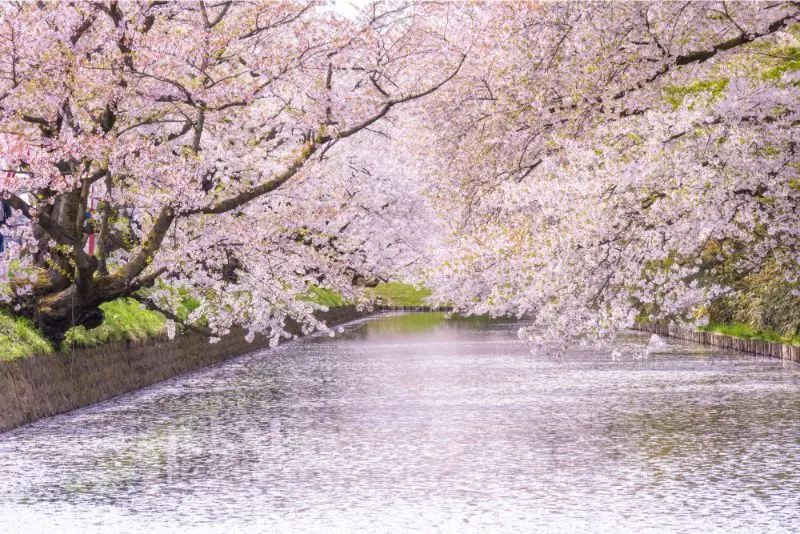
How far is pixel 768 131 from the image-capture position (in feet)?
55.0

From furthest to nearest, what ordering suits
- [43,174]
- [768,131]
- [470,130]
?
[470,130]
[43,174]
[768,131]

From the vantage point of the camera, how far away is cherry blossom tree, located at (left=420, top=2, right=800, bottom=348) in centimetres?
1514

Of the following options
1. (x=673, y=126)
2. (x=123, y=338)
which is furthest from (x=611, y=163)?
(x=123, y=338)

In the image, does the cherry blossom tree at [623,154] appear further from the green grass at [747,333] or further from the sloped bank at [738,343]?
the green grass at [747,333]

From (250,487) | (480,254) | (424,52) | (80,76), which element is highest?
(424,52)

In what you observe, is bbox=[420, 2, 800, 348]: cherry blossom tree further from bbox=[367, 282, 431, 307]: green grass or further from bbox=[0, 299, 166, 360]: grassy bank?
bbox=[367, 282, 431, 307]: green grass

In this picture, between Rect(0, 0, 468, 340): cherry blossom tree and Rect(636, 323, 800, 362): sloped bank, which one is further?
Rect(636, 323, 800, 362): sloped bank

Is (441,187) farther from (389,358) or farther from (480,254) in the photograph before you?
(389,358)

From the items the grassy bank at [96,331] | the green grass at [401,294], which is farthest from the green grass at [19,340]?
the green grass at [401,294]

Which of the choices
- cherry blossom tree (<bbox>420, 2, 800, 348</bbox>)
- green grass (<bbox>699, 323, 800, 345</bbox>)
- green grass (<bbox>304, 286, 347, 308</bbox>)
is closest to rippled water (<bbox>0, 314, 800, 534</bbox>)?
cherry blossom tree (<bbox>420, 2, 800, 348</bbox>)

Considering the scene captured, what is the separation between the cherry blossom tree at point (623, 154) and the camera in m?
15.1

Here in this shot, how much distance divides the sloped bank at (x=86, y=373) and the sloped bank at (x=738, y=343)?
48.4 feet

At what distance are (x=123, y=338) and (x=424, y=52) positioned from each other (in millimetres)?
9015

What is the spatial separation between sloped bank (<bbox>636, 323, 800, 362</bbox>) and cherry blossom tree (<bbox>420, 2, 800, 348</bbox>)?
10375 mm
